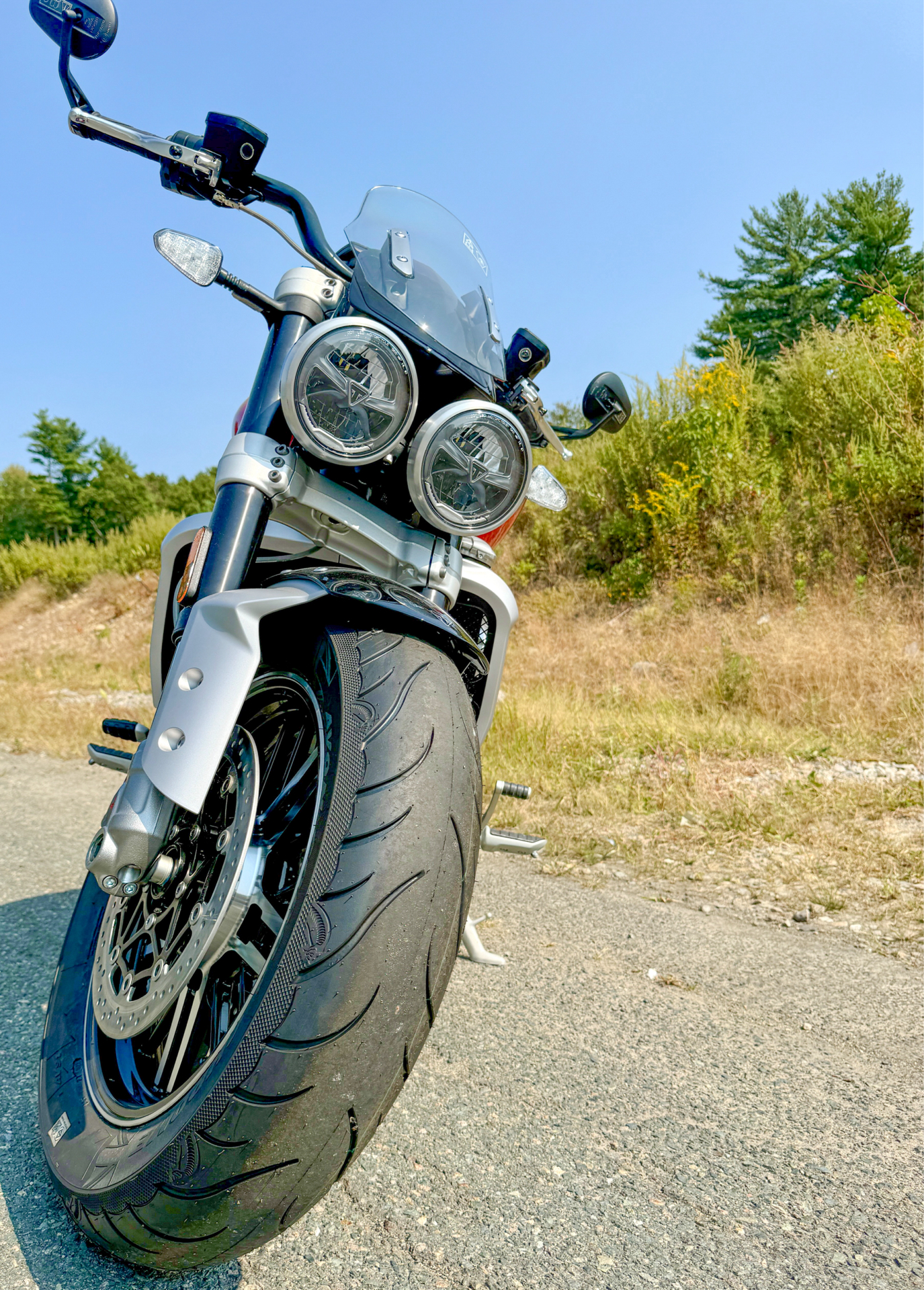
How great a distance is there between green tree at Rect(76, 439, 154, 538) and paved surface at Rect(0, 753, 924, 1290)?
29894mm

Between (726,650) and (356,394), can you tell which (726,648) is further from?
(356,394)

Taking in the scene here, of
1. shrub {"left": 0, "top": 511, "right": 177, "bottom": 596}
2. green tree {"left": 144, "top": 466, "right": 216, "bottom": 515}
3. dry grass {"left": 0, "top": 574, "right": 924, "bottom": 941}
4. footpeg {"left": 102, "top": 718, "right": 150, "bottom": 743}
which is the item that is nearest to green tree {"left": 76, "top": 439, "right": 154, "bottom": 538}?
green tree {"left": 144, "top": 466, "right": 216, "bottom": 515}

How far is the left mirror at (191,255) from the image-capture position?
1.63 m

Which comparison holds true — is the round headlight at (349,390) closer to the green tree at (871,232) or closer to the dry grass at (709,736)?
the dry grass at (709,736)

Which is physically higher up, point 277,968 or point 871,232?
point 871,232

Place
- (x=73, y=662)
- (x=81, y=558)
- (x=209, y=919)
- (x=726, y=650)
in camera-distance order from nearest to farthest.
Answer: (x=209, y=919) < (x=726, y=650) < (x=73, y=662) < (x=81, y=558)

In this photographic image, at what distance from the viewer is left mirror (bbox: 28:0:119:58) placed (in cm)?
162

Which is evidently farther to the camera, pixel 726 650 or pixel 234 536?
pixel 726 650

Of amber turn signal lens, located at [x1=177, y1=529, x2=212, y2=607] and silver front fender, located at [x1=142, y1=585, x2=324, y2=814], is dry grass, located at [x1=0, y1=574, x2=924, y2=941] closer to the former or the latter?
amber turn signal lens, located at [x1=177, y1=529, x2=212, y2=607]

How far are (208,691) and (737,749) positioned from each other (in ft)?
13.8

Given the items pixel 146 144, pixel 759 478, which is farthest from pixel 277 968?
pixel 759 478

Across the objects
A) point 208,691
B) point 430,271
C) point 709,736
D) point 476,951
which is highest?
point 430,271

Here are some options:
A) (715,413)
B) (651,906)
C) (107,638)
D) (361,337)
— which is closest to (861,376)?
(715,413)

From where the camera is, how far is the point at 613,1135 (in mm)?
1567
